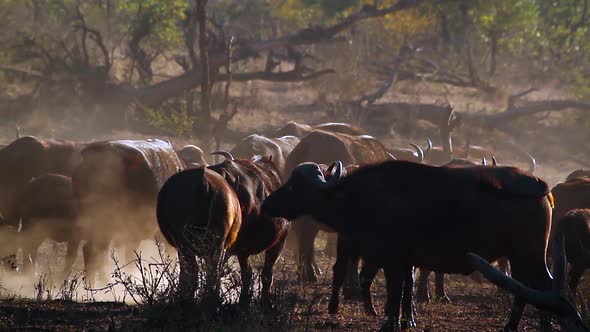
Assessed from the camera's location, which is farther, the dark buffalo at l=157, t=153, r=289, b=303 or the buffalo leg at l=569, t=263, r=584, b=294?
the buffalo leg at l=569, t=263, r=584, b=294

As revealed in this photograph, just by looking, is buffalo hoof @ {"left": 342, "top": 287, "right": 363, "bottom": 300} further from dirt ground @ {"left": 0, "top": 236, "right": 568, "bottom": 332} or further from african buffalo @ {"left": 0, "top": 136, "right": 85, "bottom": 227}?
african buffalo @ {"left": 0, "top": 136, "right": 85, "bottom": 227}

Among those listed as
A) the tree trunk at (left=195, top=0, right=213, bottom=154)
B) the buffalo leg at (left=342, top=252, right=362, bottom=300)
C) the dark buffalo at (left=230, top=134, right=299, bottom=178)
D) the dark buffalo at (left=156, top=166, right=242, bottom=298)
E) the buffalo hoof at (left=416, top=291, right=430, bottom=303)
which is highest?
the tree trunk at (left=195, top=0, right=213, bottom=154)

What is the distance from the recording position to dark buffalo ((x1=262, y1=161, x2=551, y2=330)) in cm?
809

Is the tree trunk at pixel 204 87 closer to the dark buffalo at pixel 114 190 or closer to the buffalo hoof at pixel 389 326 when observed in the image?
the dark buffalo at pixel 114 190

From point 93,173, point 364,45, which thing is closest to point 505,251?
point 93,173

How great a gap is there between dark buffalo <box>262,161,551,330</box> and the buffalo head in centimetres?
60

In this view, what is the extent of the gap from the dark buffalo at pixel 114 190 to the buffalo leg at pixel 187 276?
12.3ft

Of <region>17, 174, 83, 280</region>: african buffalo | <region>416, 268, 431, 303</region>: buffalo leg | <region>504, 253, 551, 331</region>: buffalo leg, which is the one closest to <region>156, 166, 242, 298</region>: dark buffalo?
<region>504, 253, 551, 331</region>: buffalo leg

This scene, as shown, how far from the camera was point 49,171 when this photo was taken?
14.4 metres

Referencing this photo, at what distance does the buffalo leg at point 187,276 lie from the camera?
293 inches

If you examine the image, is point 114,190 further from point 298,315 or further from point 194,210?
point 298,315

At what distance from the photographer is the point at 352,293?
35.4ft

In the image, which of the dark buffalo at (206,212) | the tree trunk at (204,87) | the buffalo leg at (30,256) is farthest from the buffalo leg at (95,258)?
the tree trunk at (204,87)

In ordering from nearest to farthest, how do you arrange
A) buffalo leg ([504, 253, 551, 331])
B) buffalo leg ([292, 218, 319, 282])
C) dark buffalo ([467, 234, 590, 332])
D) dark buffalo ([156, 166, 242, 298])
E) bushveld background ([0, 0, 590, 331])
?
dark buffalo ([467, 234, 590, 332])
buffalo leg ([504, 253, 551, 331])
dark buffalo ([156, 166, 242, 298])
buffalo leg ([292, 218, 319, 282])
bushveld background ([0, 0, 590, 331])
